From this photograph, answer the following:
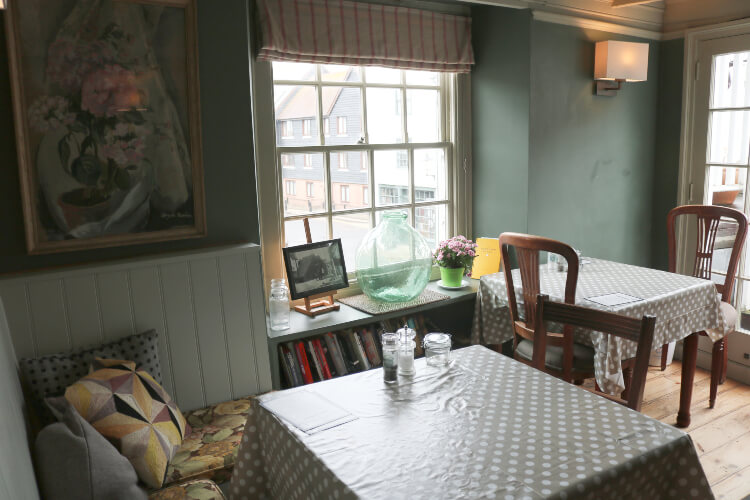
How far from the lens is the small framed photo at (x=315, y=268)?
2.90 m

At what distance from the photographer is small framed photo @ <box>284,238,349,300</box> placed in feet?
9.52

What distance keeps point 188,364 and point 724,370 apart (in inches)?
123

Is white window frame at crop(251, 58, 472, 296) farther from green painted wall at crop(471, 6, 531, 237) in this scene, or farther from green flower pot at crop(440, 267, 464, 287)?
green flower pot at crop(440, 267, 464, 287)

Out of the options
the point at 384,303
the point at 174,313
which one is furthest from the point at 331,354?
the point at 174,313

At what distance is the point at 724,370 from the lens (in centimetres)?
360

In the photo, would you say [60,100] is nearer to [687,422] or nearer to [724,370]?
[687,422]

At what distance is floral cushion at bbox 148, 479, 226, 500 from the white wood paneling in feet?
1.96

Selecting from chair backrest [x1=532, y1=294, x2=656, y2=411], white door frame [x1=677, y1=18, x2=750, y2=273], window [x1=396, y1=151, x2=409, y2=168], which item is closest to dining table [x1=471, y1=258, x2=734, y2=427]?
chair backrest [x1=532, y1=294, x2=656, y2=411]

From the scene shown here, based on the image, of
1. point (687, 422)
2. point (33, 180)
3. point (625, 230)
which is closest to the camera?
point (33, 180)

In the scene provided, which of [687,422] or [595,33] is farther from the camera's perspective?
[595,33]

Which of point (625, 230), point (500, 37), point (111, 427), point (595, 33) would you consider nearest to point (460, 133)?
point (500, 37)

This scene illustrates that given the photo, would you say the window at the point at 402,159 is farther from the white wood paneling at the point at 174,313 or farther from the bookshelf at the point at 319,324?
the white wood paneling at the point at 174,313

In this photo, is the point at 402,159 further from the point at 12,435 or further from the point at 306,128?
the point at 12,435

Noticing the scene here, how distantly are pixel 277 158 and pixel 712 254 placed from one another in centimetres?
258
